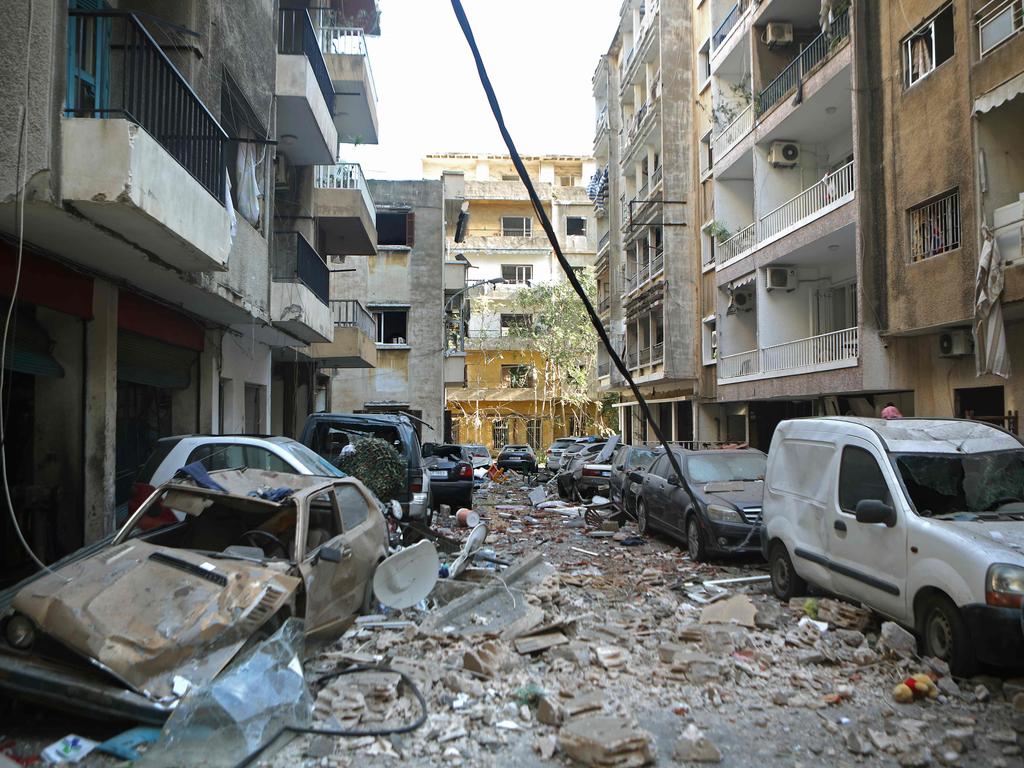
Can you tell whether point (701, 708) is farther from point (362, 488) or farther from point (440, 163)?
point (440, 163)

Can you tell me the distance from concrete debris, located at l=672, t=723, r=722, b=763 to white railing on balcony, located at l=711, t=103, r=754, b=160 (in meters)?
20.3

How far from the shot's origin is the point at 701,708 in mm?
5230

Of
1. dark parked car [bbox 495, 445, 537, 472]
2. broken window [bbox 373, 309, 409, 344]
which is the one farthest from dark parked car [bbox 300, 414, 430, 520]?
broken window [bbox 373, 309, 409, 344]

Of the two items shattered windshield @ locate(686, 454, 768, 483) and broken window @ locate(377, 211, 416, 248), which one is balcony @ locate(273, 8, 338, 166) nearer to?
shattered windshield @ locate(686, 454, 768, 483)

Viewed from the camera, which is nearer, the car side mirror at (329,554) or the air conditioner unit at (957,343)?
the car side mirror at (329,554)

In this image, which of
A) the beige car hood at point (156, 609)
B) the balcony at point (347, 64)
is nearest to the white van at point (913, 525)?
the beige car hood at point (156, 609)

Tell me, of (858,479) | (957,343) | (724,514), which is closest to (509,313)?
(957,343)

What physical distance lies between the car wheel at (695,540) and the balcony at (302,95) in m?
9.55

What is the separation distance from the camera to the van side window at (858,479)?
22.8 ft

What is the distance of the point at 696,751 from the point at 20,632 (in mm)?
3834

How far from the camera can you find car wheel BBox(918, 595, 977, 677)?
546cm

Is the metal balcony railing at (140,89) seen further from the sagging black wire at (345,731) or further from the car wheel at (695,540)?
the car wheel at (695,540)

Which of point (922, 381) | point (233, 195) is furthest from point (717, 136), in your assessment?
point (233, 195)

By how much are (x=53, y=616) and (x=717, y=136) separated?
24536mm
